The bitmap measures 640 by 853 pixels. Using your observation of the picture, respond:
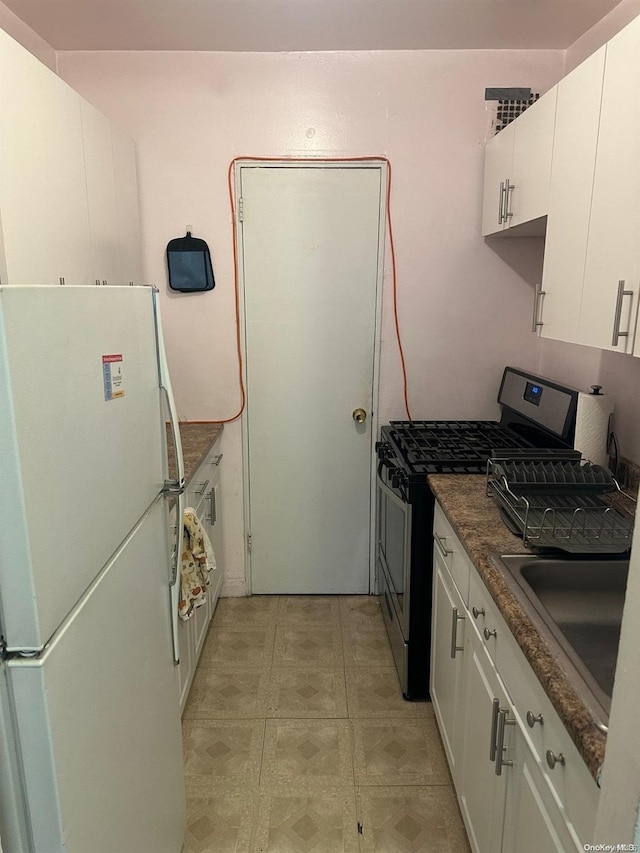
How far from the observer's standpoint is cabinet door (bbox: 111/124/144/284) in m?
2.41

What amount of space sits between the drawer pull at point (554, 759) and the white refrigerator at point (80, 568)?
0.82 meters

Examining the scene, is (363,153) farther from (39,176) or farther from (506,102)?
(39,176)

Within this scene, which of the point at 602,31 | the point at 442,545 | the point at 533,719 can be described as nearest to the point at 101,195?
the point at 442,545

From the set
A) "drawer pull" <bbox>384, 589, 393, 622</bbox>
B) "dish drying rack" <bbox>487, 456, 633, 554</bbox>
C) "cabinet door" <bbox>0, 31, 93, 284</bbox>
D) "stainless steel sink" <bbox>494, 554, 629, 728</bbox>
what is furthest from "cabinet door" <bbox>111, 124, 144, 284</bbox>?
"stainless steel sink" <bbox>494, 554, 629, 728</bbox>

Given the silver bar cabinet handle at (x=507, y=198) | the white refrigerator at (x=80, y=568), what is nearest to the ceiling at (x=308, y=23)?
the silver bar cabinet handle at (x=507, y=198)

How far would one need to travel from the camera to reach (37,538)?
2.83 ft

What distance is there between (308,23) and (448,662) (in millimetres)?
2498

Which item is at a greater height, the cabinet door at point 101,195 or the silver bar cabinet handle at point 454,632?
the cabinet door at point 101,195

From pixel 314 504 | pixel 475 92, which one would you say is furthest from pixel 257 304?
pixel 475 92

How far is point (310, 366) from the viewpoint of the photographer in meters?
2.96

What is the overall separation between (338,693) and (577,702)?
5.34 ft

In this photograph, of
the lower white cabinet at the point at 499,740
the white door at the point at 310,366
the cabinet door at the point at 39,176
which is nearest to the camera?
the lower white cabinet at the point at 499,740

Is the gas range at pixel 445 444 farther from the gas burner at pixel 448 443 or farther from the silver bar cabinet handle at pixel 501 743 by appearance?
the silver bar cabinet handle at pixel 501 743

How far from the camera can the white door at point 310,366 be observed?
9.21 feet
